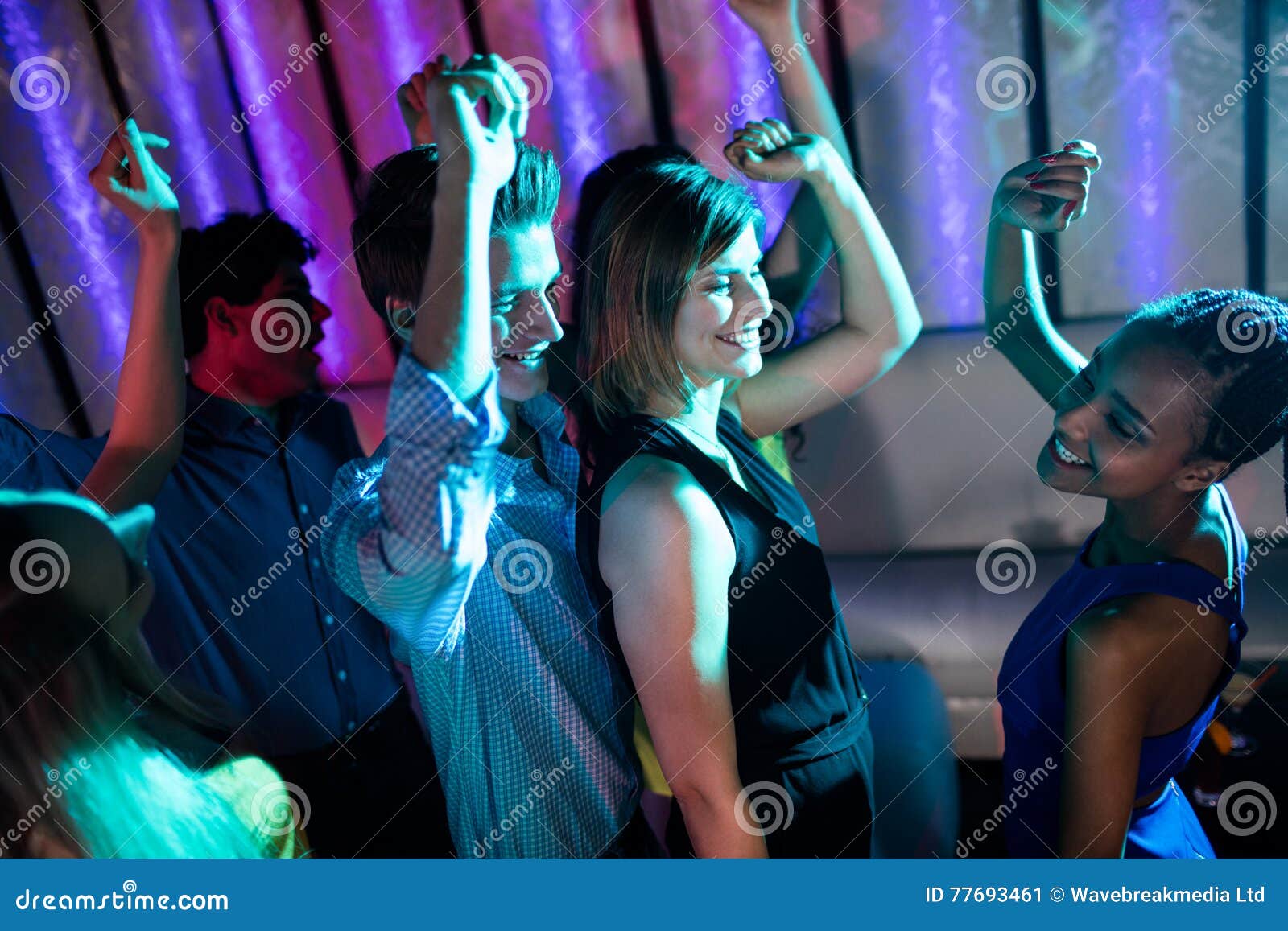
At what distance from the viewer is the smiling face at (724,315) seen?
1.83 meters

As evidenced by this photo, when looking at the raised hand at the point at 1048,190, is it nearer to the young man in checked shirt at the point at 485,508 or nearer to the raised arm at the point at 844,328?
the raised arm at the point at 844,328

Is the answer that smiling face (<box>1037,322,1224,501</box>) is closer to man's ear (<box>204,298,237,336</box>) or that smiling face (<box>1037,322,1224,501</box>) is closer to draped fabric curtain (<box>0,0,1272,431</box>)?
draped fabric curtain (<box>0,0,1272,431</box>)

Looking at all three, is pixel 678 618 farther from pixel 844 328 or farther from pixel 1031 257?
pixel 1031 257

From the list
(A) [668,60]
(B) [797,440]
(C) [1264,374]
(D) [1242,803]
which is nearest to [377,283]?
(A) [668,60]

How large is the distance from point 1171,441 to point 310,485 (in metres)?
1.72

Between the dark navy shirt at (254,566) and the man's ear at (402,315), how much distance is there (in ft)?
1.74

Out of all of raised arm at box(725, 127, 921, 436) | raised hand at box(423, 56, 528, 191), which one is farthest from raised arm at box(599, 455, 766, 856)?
raised hand at box(423, 56, 528, 191)

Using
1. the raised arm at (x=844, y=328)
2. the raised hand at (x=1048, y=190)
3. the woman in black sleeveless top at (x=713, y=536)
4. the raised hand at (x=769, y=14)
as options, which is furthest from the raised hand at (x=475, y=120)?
the raised hand at (x=1048, y=190)

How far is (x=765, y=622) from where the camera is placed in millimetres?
1898

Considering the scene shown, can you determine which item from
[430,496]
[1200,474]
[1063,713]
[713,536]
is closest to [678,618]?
[713,536]

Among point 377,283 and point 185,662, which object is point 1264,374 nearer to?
point 377,283

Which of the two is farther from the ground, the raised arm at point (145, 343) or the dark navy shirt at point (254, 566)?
the raised arm at point (145, 343)

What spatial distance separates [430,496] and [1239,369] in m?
1.36

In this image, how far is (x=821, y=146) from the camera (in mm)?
2021
